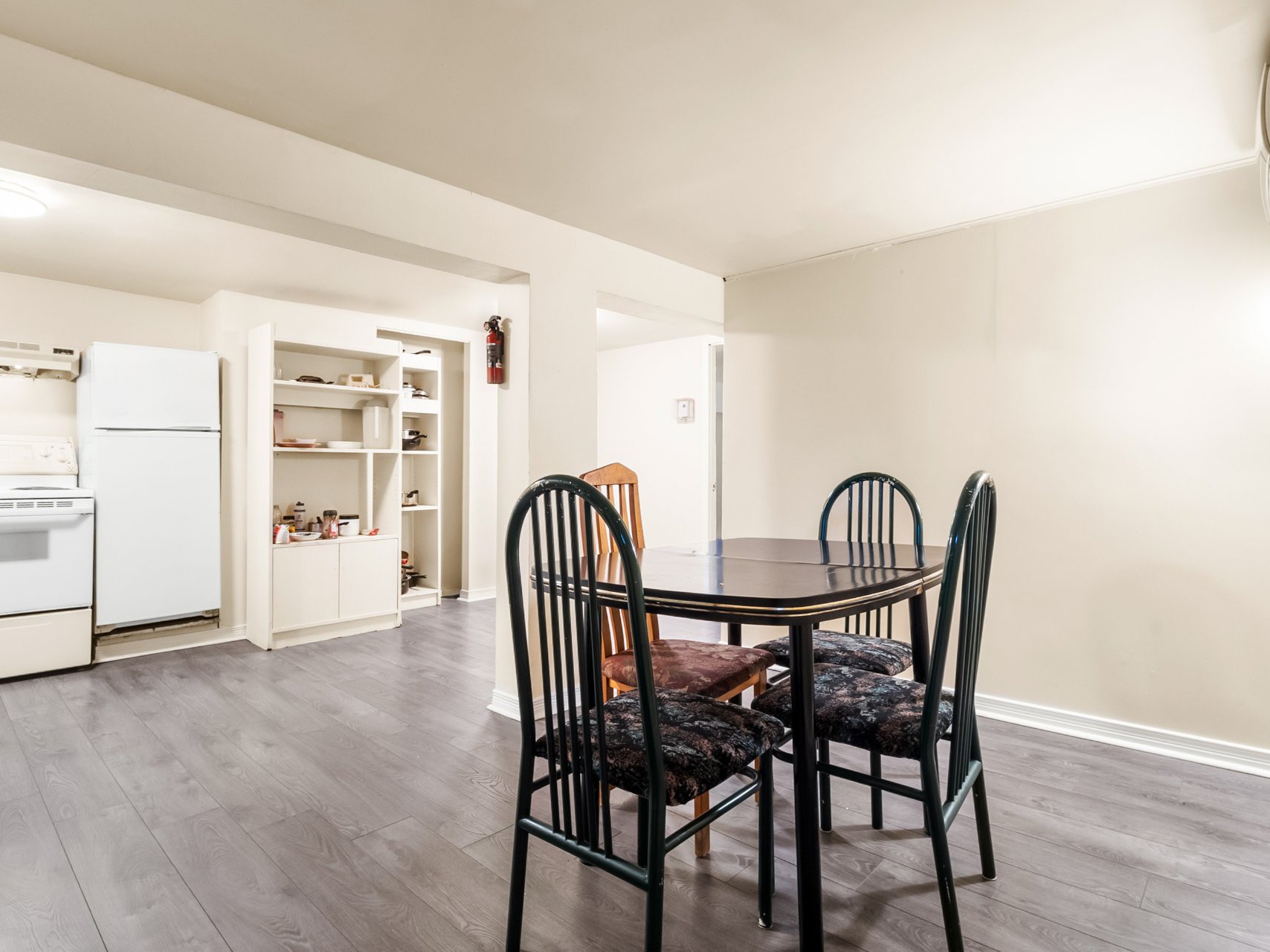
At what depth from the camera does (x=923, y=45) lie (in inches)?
71.8

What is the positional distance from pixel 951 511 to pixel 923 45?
80.1 inches

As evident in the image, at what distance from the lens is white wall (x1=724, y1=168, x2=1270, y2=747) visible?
2.50 metres

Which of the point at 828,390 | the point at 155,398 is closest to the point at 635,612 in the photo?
the point at 828,390

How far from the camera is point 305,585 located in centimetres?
435

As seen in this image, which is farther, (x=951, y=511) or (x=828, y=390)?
(x=828, y=390)

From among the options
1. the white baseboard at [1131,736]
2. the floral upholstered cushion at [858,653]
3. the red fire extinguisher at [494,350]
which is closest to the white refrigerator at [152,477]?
the red fire extinguisher at [494,350]

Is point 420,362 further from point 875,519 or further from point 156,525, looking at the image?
point 875,519

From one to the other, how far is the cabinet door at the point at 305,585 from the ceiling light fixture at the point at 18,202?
6.95 feet

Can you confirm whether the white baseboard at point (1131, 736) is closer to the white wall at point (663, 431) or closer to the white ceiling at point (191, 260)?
the white wall at point (663, 431)

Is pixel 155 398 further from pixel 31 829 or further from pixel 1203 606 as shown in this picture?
pixel 1203 606

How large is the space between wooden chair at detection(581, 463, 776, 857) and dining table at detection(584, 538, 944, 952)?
253mm

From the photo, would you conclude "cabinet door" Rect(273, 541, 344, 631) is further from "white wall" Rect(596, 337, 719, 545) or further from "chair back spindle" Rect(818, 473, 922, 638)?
Result: "chair back spindle" Rect(818, 473, 922, 638)

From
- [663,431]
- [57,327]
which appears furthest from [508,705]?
[57,327]

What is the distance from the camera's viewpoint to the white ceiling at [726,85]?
1.71 metres
